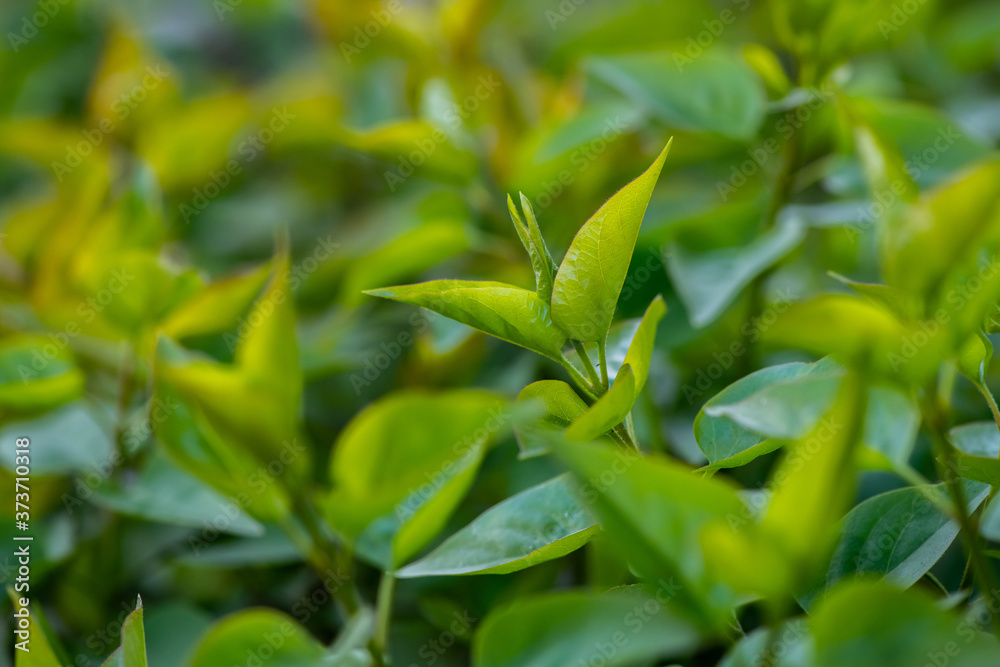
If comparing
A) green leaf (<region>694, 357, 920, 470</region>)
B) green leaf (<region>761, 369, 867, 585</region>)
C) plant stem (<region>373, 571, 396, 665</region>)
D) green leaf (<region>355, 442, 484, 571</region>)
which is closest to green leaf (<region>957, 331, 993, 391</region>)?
green leaf (<region>694, 357, 920, 470</region>)

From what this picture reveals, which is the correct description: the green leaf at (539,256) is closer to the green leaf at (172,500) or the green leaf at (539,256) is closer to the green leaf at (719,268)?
the green leaf at (719,268)

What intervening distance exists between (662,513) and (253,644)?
311 mm

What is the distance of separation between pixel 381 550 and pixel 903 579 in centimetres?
36

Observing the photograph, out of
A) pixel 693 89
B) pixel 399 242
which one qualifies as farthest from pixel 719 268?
pixel 399 242

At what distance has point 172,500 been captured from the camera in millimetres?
671

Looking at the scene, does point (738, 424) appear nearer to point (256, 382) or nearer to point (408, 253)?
point (256, 382)

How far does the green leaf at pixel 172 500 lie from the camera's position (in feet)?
2.09

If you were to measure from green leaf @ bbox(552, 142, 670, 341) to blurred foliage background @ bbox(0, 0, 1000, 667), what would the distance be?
0.15 meters

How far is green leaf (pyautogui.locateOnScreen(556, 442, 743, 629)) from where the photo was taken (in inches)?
12.3

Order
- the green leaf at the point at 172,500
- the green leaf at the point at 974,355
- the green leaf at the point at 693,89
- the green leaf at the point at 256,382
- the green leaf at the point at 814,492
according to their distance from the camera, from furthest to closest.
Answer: the green leaf at the point at 693,89
the green leaf at the point at 172,500
the green leaf at the point at 256,382
the green leaf at the point at 974,355
the green leaf at the point at 814,492

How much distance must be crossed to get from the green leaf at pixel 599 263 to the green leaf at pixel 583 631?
0.43 feet

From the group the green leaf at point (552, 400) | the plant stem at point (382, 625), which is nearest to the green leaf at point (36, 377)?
the plant stem at point (382, 625)

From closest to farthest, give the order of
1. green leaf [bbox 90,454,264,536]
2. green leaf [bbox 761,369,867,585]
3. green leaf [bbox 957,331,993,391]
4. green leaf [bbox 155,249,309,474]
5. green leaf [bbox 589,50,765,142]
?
green leaf [bbox 761,369,867,585] → green leaf [bbox 957,331,993,391] → green leaf [bbox 155,249,309,474] → green leaf [bbox 90,454,264,536] → green leaf [bbox 589,50,765,142]

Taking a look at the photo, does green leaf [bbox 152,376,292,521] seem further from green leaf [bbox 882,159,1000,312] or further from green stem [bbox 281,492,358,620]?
green leaf [bbox 882,159,1000,312]
